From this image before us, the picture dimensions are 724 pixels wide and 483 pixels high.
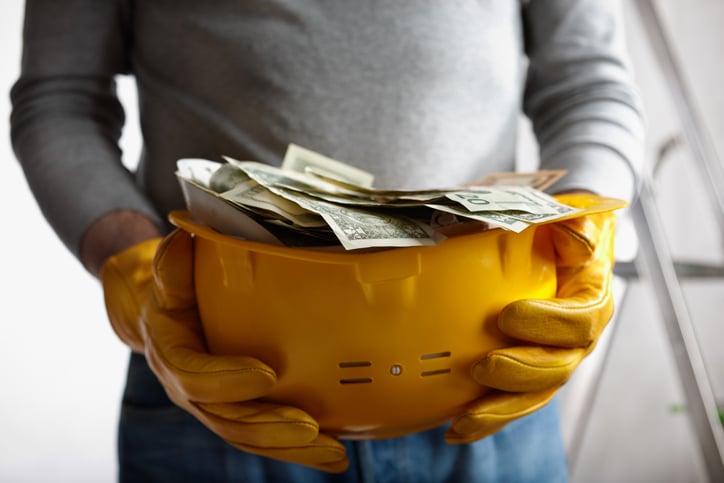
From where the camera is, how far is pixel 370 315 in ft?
1.29

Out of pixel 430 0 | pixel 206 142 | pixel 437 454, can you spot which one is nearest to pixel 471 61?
pixel 430 0

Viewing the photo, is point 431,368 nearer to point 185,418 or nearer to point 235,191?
point 235,191

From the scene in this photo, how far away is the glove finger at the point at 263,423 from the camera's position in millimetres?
421

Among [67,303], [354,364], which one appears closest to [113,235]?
[354,364]

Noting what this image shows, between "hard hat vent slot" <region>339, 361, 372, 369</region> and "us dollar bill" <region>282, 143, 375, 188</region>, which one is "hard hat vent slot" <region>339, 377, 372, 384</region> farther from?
"us dollar bill" <region>282, 143, 375, 188</region>

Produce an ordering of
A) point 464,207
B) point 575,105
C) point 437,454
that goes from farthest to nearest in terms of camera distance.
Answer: point 575,105 < point 437,454 < point 464,207

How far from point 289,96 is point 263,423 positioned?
13.2 inches

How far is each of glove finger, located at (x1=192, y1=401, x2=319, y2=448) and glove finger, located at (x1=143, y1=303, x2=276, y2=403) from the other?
0.02 m

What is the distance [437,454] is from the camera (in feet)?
2.07

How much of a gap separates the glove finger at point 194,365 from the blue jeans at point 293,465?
0.57ft

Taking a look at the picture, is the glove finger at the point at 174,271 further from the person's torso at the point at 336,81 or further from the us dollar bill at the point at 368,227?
the person's torso at the point at 336,81

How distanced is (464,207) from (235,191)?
0.13 m

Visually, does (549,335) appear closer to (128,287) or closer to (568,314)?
(568,314)

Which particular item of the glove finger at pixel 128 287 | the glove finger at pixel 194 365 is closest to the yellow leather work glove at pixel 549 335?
the glove finger at pixel 194 365
